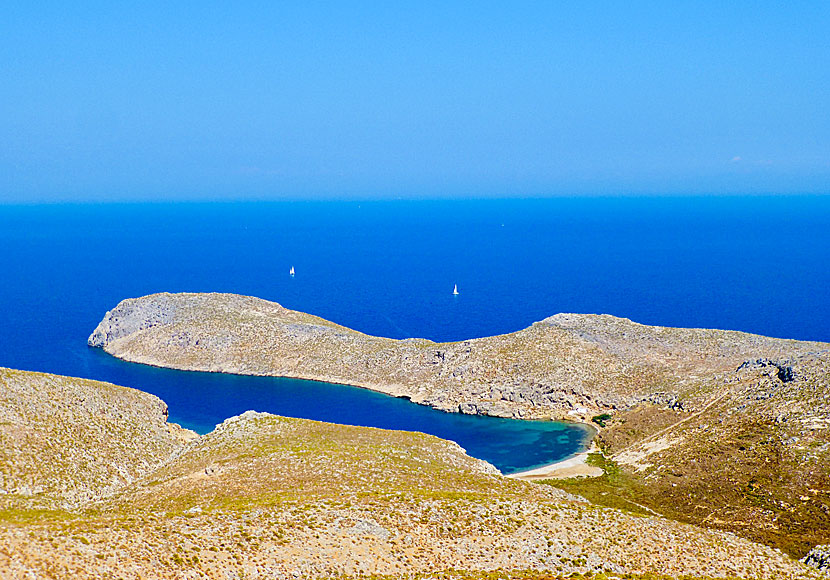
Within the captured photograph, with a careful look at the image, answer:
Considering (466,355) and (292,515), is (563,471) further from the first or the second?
(292,515)

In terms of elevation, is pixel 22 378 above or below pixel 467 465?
above

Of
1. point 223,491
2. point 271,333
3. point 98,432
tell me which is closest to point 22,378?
point 98,432

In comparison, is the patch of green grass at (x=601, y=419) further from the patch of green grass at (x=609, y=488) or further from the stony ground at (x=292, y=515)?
the stony ground at (x=292, y=515)

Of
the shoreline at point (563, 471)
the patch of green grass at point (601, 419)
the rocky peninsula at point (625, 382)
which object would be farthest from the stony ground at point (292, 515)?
the patch of green grass at point (601, 419)

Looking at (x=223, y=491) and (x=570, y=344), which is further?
(x=570, y=344)

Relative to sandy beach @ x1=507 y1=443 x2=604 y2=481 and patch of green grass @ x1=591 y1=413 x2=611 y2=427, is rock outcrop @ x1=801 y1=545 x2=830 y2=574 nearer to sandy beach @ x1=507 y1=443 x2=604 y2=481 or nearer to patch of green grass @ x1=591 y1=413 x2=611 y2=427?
sandy beach @ x1=507 y1=443 x2=604 y2=481

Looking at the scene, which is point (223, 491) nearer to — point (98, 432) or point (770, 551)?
point (98, 432)

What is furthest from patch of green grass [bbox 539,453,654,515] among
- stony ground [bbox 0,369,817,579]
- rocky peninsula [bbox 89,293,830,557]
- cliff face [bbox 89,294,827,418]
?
cliff face [bbox 89,294,827,418]
